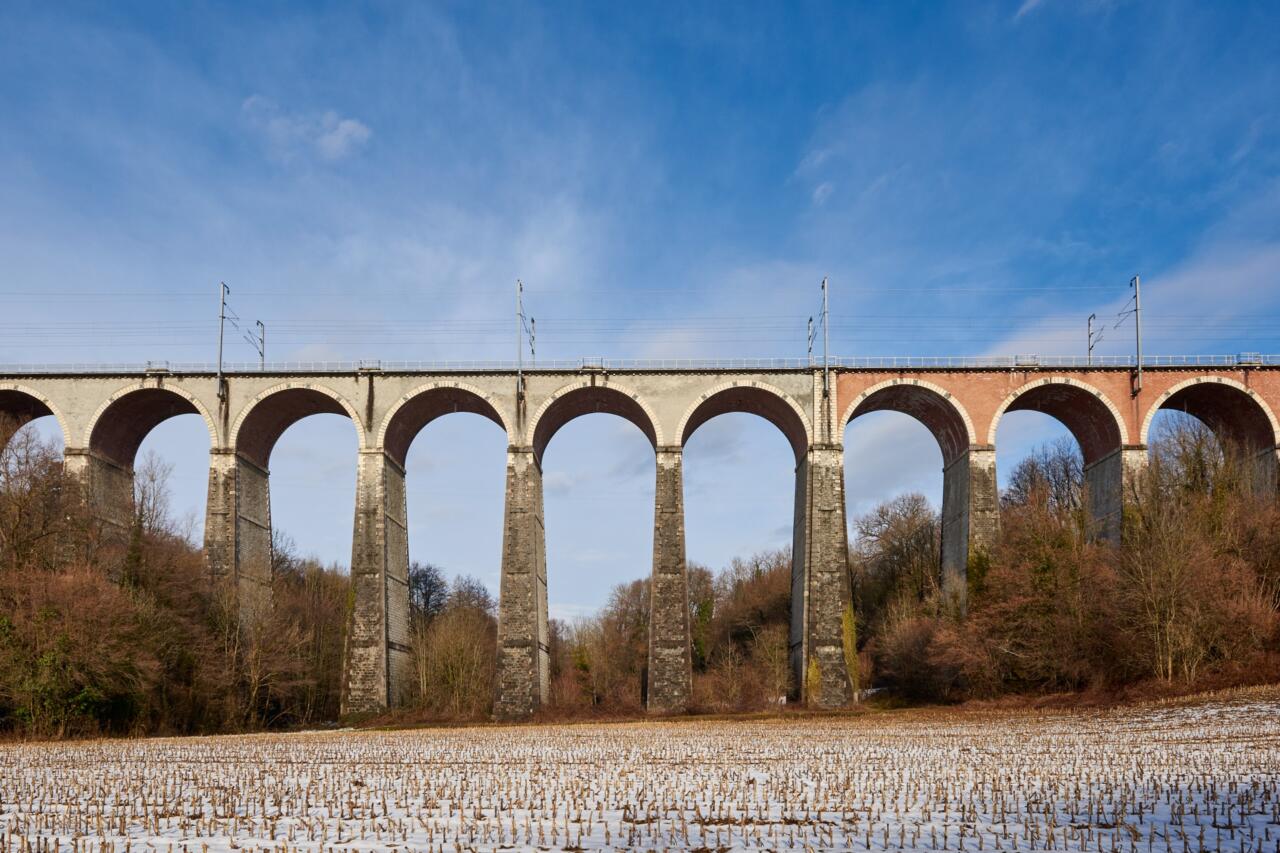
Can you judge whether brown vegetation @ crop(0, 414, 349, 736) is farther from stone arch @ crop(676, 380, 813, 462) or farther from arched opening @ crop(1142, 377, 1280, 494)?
arched opening @ crop(1142, 377, 1280, 494)

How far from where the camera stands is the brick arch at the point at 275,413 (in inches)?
1455

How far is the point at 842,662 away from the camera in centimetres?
3469

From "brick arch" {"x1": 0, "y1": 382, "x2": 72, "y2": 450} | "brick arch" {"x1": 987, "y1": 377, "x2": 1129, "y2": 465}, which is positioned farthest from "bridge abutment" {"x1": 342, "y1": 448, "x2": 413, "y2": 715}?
"brick arch" {"x1": 987, "y1": 377, "x2": 1129, "y2": 465}

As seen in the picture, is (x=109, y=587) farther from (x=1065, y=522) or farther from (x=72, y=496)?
(x=1065, y=522)

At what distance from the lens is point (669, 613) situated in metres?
35.0

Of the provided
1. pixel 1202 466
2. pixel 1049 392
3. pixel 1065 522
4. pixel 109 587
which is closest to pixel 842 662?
pixel 1065 522

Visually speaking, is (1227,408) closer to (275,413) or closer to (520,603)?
(520,603)

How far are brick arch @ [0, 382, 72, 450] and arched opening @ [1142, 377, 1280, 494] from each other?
39798 mm

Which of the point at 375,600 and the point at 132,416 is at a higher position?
the point at 132,416

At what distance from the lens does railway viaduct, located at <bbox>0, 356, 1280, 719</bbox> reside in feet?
115

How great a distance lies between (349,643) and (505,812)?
90.1 ft

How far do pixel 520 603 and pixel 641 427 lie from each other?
28.0 feet

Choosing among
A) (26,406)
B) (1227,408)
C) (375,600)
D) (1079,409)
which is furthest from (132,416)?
(1227,408)

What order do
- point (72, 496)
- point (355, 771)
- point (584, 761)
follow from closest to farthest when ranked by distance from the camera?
point (355, 771)
point (584, 761)
point (72, 496)
